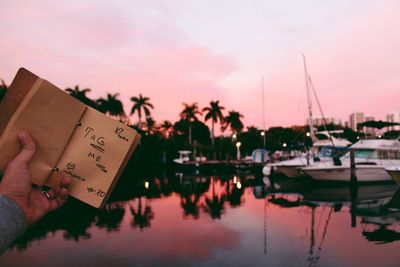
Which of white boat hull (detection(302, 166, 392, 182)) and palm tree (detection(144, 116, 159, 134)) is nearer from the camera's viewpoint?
white boat hull (detection(302, 166, 392, 182))

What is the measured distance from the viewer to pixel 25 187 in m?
1.66

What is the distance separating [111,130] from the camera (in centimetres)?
198

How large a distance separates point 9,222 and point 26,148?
1.38 feet

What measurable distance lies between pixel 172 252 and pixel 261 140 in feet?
216

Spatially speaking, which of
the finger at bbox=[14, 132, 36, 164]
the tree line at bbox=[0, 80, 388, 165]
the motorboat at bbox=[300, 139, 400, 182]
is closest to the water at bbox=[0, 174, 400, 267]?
the motorboat at bbox=[300, 139, 400, 182]

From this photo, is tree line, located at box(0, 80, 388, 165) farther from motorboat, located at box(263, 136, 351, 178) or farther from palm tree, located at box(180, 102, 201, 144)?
motorboat, located at box(263, 136, 351, 178)

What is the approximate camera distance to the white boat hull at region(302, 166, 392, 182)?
27297mm

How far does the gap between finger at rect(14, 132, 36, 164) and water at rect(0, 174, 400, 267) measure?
794 centimetres

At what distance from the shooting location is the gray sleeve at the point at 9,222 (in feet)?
4.73

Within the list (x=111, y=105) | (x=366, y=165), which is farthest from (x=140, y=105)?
(x=366, y=165)

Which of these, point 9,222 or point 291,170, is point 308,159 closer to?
point 291,170

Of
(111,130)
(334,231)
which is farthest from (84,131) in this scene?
(334,231)

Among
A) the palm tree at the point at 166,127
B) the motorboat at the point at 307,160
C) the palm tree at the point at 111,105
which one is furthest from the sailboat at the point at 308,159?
the palm tree at the point at 166,127

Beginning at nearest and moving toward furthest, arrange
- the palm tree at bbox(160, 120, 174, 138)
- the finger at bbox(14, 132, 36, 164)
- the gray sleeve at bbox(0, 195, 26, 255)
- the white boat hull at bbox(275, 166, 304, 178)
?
the gray sleeve at bbox(0, 195, 26, 255) → the finger at bbox(14, 132, 36, 164) → the white boat hull at bbox(275, 166, 304, 178) → the palm tree at bbox(160, 120, 174, 138)
